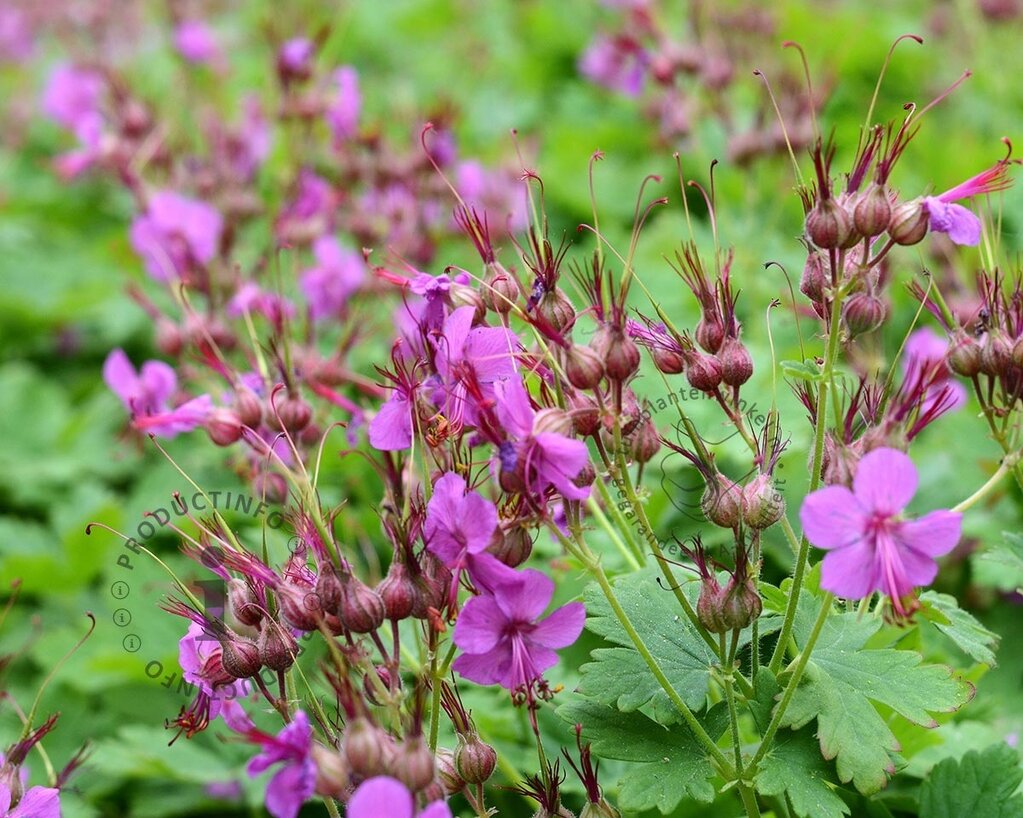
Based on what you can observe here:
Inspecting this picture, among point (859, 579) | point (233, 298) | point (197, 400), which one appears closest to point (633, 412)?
point (859, 579)

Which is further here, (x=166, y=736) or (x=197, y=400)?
(x=166, y=736)

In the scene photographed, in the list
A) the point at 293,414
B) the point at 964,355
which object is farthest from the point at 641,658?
the point at 293,414

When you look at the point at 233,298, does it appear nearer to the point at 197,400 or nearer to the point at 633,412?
the point at 197,400

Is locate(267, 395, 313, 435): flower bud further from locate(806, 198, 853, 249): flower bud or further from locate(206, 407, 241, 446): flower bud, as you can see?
locate(806, 198, 853, 249): flower bud

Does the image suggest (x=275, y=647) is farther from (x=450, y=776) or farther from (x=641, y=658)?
(x=641, y=658)

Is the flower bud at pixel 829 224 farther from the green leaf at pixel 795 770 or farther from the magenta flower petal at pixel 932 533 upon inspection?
the green leaf at pixel 795 770
